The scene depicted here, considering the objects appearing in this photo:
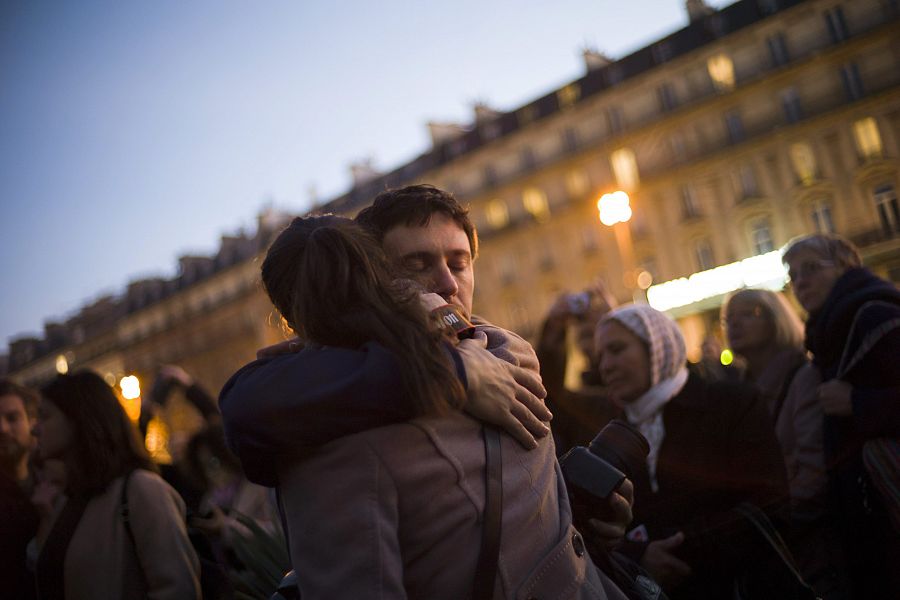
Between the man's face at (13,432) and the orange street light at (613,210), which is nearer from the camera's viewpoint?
the man's face at (13,432)

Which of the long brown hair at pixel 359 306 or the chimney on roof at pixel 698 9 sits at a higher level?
the chimney on roof at pixel 698 9

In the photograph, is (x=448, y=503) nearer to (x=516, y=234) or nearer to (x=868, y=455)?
(x=868, y=455)

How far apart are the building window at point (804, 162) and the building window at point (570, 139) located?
407 inches

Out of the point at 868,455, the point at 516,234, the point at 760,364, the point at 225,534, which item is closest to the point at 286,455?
the point at 225,534

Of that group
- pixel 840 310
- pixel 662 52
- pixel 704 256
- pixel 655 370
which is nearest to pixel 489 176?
pixel 662 52

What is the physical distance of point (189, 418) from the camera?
47.4 m

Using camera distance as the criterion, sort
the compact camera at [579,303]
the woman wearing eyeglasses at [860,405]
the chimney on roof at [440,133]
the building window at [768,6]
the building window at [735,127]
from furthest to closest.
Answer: the chimney on roof at [440,133] → the building window at [768,6] → the building window at [735,127] → the compact camera at [579,303] → the woman wearing eyeglasses at [860,405]

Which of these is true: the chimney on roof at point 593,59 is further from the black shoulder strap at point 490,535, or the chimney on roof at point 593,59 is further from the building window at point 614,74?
the black shoulder strap at point 490,535

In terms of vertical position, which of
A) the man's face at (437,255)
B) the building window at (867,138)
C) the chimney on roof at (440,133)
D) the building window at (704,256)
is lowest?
the man's face at (437,255)

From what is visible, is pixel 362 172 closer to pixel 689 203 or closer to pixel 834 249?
pixel 689 203

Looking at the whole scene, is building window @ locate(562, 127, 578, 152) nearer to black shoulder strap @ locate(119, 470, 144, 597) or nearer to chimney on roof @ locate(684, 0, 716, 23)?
chimney on roof @ locate(684, 0, 716, 23)

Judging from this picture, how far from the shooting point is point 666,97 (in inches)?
1395

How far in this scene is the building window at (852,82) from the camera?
31.1m

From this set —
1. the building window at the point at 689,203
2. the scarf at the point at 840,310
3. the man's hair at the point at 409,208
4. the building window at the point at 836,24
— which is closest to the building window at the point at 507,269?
the building window at the point at 689,203
